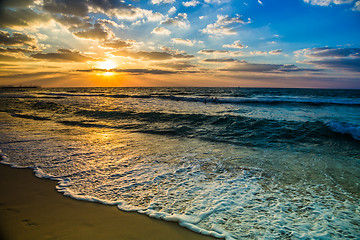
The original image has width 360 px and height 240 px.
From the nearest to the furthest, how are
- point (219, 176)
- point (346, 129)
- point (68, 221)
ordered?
point (68, 221)
point (219, 176)
point (346, 129)

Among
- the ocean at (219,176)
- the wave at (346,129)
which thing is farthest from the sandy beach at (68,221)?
the wave at (346,129)

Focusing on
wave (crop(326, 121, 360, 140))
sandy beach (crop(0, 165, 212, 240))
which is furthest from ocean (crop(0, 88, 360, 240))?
sandy beach (crop(0, 165, 212, 240))

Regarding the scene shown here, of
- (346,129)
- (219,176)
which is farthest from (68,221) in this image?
(346,129)

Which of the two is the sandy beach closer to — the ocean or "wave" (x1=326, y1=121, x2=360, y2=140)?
the ocean

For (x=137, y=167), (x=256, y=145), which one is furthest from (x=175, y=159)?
(x=256, y=145)

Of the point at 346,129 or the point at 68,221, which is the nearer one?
Answer: the point at 68,221

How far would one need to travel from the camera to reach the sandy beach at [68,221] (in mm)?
2535

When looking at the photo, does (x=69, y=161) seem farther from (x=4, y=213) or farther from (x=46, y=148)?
(x=4, y=213)

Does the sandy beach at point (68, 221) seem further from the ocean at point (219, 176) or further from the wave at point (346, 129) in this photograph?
the wave at point (346, 129)

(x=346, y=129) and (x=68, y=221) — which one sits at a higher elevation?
(x=346, y=129)

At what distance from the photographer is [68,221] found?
2814 millimetres

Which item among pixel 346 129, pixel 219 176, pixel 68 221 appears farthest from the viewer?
pixel 346 129

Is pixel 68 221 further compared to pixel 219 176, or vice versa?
pixel 219 176

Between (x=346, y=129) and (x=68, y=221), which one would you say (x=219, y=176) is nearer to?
(x=68, y=221)
